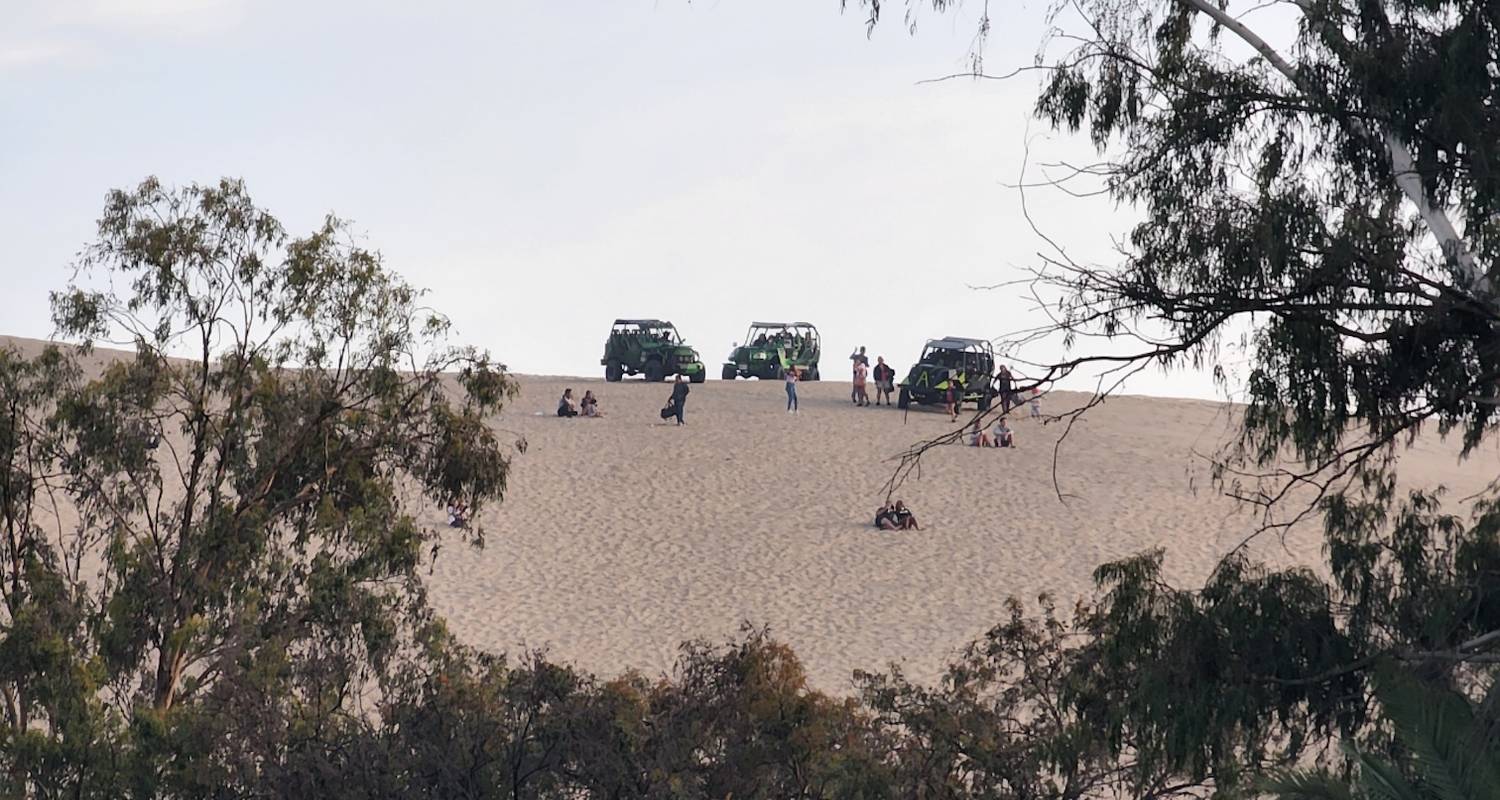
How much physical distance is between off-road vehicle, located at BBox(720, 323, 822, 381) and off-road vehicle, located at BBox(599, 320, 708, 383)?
13.7 feet

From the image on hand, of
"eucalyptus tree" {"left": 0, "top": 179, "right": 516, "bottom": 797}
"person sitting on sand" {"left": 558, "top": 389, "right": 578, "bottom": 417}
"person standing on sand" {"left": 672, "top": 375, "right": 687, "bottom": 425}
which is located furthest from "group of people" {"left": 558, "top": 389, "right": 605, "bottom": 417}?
"eucalyptus tree" {"left": 0, "top": 179, "right": 516, "bottom": 797}

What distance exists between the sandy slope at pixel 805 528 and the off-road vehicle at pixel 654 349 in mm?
1039

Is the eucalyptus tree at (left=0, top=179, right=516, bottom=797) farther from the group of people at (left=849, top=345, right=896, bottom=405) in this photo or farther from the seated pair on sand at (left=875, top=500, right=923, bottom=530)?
the group of people at (left=849, top=345, right=896, bottom=405)

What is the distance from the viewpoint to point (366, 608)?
1641 centimetres

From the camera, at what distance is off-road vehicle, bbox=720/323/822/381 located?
2327 inches

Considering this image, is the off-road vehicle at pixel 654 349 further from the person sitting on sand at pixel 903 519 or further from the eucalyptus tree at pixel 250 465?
the eucalyptus tree at pixel 250 465

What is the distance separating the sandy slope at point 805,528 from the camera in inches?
1216

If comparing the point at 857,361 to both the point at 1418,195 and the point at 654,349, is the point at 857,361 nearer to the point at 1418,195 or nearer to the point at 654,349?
the point at 654,349

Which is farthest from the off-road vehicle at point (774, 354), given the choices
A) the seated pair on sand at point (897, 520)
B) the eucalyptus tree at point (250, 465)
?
the eucalyptus tree at point (250, 465)

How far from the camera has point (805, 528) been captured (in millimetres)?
38625

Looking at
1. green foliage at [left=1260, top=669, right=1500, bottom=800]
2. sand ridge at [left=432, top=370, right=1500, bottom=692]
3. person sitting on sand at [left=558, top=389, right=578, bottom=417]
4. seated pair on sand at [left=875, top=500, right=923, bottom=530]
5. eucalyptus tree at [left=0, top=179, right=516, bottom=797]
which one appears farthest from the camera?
person sitting on sand at [left=558, top=389, right=578, bottom=417]

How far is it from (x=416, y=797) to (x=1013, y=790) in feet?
14.8

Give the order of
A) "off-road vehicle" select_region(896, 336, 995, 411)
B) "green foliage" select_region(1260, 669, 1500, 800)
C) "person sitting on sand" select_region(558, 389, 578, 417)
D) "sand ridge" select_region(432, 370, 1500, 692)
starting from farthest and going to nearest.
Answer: "person sitting on sand" select_region(558, 389, 578, 417)
"off-road vehicle" select_region(896, 336, 995, 411)
"sand ridge" select_region(432, 370, 1500, 692)
"green foliage" select_region(1260, 669, 1500, 800)

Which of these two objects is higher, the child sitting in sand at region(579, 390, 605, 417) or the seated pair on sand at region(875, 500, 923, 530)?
the child sitting in sand at region(579, 390, 605, 417)
